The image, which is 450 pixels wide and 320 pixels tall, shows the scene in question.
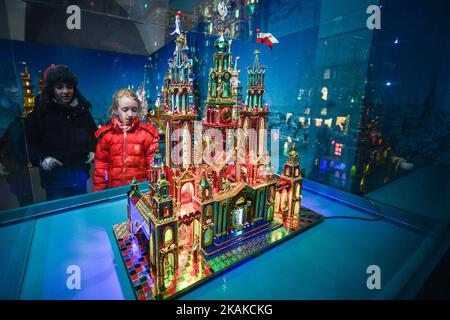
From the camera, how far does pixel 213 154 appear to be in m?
4.68

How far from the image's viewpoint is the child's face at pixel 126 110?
5.70 meters

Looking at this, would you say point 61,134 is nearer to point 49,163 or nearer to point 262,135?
point 49,163

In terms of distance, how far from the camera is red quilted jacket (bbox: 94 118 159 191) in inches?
221

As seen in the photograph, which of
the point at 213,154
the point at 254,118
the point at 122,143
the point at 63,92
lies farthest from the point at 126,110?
the point at 254,118

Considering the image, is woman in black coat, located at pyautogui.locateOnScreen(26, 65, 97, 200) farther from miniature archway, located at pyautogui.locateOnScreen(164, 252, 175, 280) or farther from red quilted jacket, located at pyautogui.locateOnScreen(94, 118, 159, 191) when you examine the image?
miniature archway, located at pyautogui.locateOnScreen(164, 252, 175, 280)

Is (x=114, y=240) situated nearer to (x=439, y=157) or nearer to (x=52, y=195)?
(x=52, y=195)

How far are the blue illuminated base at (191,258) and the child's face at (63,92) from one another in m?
3.21

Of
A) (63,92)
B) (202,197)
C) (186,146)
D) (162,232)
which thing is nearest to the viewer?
(162,232)

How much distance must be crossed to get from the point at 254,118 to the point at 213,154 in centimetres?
142

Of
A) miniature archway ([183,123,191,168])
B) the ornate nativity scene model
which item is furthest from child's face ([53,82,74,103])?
miniature archway ([183,123,191,168])

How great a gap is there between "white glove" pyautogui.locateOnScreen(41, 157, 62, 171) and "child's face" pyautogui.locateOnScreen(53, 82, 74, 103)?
1416 mm

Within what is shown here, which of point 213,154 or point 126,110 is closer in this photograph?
point 213,154

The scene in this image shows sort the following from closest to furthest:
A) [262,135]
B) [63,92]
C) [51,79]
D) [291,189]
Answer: [51,79] < [63,92] < [262,135] < [291,189]

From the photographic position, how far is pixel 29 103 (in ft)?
15.7
